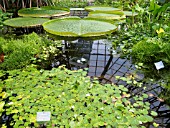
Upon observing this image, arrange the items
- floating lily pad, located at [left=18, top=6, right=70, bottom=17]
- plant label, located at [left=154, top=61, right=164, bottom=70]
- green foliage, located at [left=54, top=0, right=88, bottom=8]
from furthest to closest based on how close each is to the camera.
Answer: green foliage, located at [left=54, top=0, right=88, bottom=8] → floating lily pad, located at [left=18, top=6, right=70, bottom=17] → plant label, located at [left=154, top=61, right=164, bottom=70]

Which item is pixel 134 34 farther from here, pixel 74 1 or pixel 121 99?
pixel 74 1

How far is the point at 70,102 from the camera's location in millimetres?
1911

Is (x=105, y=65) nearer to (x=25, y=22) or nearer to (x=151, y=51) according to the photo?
(x=151, y=51)

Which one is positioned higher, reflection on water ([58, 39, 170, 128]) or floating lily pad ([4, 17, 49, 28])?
floating lily pad ([4, 17, 49, 28])

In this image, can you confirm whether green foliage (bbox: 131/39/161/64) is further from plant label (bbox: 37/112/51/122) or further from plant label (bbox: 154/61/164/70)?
plant label (bbox: 37/112/51/122)

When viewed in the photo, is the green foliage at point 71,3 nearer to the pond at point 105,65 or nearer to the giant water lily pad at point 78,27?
the giant water lily pad at point 78,27

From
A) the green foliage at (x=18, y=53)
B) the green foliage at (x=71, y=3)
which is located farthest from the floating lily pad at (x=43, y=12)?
the green foliage at (x=18, y=53)

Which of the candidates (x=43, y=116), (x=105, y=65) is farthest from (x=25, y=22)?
(x=43, y=116)

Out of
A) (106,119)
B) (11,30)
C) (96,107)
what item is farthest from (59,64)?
(11,30)

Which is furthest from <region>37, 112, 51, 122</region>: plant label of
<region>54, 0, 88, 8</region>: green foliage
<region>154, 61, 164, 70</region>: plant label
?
<region>54, 0, 88, 8</region>: green foliage

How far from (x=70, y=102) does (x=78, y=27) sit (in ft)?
7.31

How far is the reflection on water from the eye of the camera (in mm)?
2026

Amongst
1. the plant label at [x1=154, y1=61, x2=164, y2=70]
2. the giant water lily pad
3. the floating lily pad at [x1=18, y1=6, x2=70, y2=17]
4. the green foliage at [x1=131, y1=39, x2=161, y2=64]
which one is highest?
the floating lily pad at [x1=18, y1=6, x2=70, y2=17]

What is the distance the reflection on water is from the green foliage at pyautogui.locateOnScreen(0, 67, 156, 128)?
14cm
